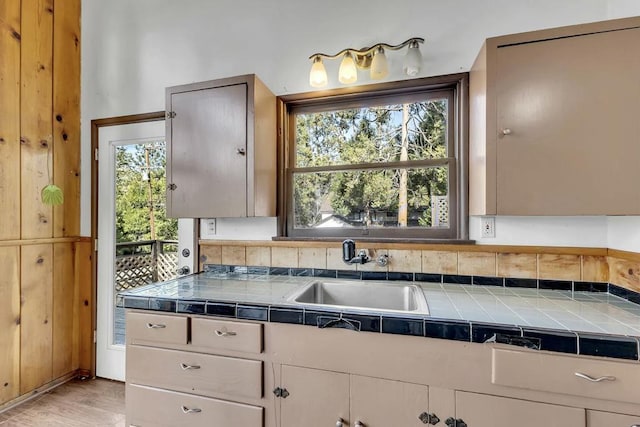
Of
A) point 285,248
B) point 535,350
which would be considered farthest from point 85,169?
point 535,350

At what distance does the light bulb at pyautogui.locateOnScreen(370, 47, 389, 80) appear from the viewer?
167 cm

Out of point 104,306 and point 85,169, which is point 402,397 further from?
point 85,169

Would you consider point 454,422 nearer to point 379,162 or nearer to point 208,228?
point 379,162

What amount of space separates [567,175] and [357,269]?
1090mm

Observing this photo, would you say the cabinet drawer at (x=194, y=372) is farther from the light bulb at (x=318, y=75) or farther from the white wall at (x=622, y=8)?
the white wall at (x=622, y=8)

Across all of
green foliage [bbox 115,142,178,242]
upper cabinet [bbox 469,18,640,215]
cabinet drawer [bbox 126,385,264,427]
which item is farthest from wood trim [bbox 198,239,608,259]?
cabinet drawer [bbox 126,385,264,427]

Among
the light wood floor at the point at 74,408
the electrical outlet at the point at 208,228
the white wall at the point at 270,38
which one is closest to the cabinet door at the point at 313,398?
the white wall at the point at 270,38

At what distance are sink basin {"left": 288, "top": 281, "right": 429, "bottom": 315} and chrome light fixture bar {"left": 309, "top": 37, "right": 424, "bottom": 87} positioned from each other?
3.86ft

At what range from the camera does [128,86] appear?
89.7 inches

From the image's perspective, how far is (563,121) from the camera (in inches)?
48.3

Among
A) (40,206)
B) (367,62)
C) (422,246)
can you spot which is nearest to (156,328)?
(422,246)

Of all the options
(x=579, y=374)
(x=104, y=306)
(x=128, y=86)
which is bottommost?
(x=104, y=306)

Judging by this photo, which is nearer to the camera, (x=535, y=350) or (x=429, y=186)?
(x=535, y=350)

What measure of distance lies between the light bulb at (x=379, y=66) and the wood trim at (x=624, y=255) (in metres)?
1.43
